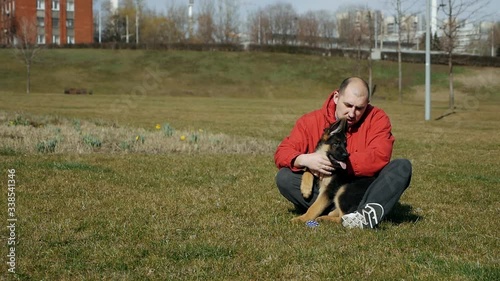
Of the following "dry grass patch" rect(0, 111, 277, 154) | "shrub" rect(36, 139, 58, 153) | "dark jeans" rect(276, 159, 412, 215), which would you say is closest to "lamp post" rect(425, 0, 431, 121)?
"dry grass patch" rect(0, 111, 277, 154)

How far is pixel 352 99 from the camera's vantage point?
6105 millimetres

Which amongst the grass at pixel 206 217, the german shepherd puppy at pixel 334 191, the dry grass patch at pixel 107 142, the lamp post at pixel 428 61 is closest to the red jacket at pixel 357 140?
the german shepherd puppy at pixel 334 191

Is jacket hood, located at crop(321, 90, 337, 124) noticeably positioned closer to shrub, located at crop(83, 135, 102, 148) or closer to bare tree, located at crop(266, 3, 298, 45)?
shrub, located at crop(83, 135, 102, 148)

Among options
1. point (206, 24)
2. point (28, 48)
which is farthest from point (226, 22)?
point (28, 48)

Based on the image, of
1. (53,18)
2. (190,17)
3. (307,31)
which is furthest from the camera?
(190,17)

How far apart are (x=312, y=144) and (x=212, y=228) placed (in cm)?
138

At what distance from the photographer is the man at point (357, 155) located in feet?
20.2

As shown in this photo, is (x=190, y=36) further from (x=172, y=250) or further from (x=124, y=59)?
(x=172, y=250)

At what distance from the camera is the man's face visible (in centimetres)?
607

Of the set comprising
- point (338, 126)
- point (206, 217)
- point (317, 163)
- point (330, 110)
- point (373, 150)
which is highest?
point (330, 110)

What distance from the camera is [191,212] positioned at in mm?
7234

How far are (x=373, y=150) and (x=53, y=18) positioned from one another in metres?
114

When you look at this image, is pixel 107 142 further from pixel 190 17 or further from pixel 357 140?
pixel 190 17

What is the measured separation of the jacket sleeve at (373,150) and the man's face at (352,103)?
0.27 m
